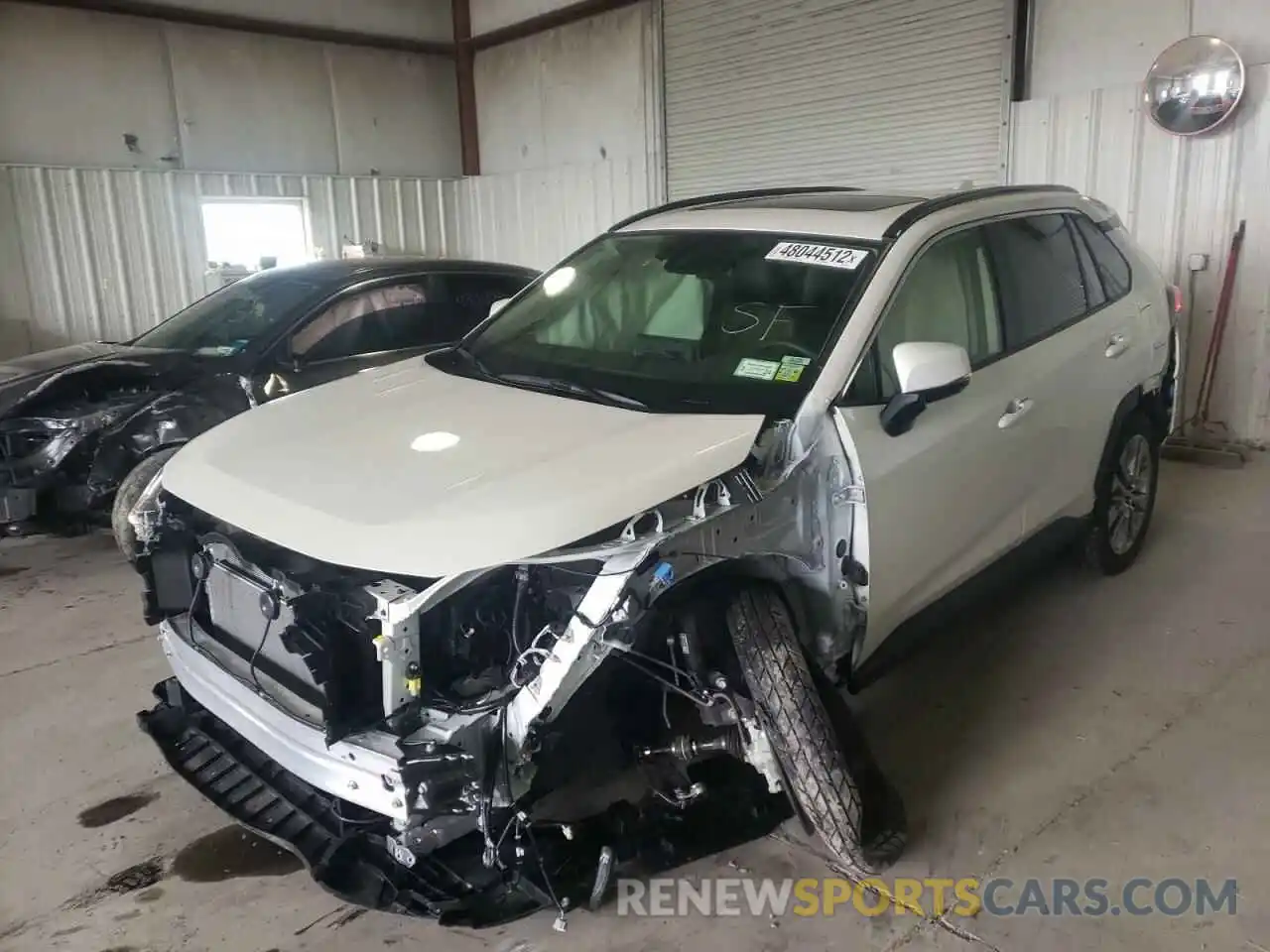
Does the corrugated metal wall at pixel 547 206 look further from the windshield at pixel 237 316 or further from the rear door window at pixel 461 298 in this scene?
Result: the windshield at pixel 237 316

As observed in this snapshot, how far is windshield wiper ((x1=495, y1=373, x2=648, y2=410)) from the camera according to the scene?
2805mm

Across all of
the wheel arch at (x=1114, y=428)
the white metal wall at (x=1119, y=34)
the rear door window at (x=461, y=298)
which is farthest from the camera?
the white metal wall at (x=1119, y=34)

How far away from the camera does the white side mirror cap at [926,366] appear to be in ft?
8.92

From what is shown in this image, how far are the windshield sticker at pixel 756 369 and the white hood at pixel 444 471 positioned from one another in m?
0.26

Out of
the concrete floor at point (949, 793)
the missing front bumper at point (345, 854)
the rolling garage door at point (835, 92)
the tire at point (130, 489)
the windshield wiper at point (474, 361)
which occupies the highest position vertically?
the rolling garage door at point (835, 92)

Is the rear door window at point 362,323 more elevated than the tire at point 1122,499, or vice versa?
the rear door window at point 362,323

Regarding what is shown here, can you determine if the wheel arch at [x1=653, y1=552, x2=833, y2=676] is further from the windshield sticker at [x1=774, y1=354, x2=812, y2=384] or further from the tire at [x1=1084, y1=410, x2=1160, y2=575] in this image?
the tire at [x1=1084, y1=410, x2=1160, y2=575]

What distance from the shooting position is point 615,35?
10484 millimetres

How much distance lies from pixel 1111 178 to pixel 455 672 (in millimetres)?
6571

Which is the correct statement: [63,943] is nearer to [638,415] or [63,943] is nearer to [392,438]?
[392,438]

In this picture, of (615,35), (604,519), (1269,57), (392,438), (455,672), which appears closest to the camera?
(604,519)

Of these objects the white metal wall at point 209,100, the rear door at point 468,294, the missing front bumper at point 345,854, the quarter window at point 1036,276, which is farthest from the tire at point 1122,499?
the white metal wall at point 209,100

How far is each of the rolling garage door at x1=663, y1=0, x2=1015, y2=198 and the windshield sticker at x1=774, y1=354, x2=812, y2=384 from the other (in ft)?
17.8

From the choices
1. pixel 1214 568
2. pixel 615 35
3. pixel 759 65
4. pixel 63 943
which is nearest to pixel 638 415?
pixel 63 943
